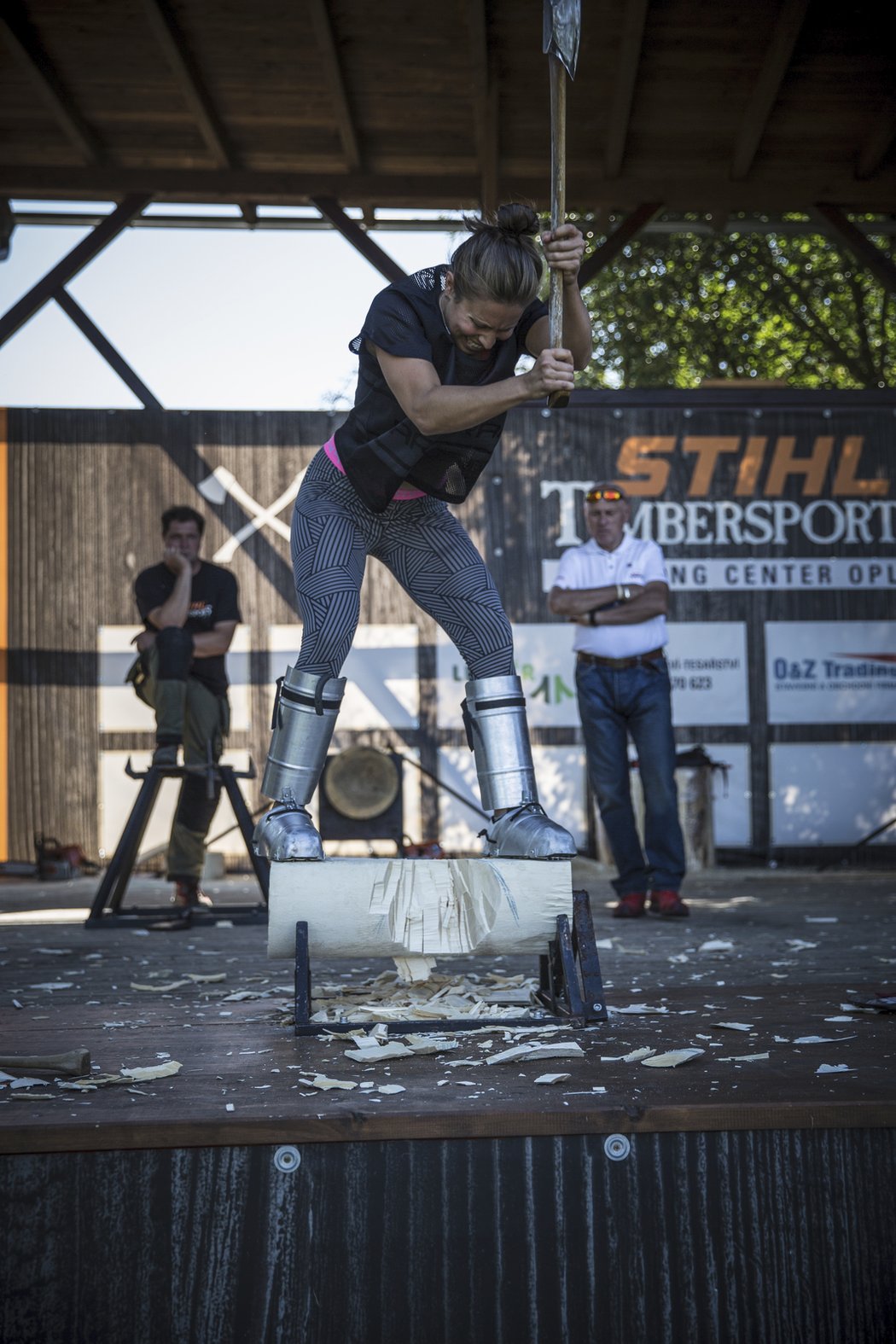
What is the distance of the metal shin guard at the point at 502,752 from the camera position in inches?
108

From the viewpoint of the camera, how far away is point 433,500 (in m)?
2.94

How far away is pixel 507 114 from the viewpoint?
23.8 ft

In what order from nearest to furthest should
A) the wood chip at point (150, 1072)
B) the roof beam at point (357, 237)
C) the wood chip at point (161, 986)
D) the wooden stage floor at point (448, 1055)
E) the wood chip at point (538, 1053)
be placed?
the wooden stage floor at point (448, 1055) < the wood chip at point (150, 1072) < the wood chip at point (538, 1053) < the wood chip at point (161, 986) < the roof beam at point (357, 237)

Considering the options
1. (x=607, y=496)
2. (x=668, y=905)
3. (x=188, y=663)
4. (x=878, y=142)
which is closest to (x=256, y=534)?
(x=188, y=663)

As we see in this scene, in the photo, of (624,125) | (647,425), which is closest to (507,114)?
(624,125)

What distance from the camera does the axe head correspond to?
8.00 ft

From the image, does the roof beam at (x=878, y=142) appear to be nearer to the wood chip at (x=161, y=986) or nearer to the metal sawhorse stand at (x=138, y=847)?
the metal sawhorse stand at (x=138, y=847)

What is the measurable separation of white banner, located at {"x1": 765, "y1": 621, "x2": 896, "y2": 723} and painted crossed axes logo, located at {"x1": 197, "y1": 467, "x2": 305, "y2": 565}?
335 centimetres

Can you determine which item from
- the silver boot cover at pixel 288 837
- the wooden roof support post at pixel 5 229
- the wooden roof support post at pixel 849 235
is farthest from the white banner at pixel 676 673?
the silver boot cover at pixel 288 837

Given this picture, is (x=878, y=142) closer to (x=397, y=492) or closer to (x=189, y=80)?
(x=189, y=80)

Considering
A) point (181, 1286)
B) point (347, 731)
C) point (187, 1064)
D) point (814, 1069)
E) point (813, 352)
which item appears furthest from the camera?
point (813, 352)

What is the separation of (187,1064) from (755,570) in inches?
265

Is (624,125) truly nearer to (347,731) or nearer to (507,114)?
(507,114)

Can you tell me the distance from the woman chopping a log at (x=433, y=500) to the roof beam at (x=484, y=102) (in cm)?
418
